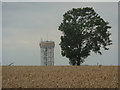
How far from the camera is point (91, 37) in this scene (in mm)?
32000

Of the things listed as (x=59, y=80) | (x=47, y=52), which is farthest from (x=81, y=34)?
(x=47, y=52)

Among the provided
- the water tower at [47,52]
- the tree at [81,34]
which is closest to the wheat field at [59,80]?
the tree at [81,34]

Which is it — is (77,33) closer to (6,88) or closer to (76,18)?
(76,18)

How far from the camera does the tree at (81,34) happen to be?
31.4m

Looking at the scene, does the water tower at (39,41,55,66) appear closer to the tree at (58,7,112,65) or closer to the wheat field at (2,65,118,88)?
the tree at (58,7,112,65)

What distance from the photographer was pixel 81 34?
31.5 meters

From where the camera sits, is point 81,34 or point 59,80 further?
point 81,34

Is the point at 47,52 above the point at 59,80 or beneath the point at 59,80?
above

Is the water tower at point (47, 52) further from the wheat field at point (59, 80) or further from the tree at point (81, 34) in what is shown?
the wheat field at point (59, 80)

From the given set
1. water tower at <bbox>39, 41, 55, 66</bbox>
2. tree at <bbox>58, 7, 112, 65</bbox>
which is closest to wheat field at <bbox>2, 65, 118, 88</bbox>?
tree at <bbox>58, 7, 112, 65</bbox>

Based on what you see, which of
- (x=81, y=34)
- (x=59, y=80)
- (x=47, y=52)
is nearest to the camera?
(x=59, y=80)

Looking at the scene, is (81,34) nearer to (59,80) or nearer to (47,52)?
(59,80)

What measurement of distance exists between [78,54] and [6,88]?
22429 mm

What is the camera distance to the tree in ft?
103
